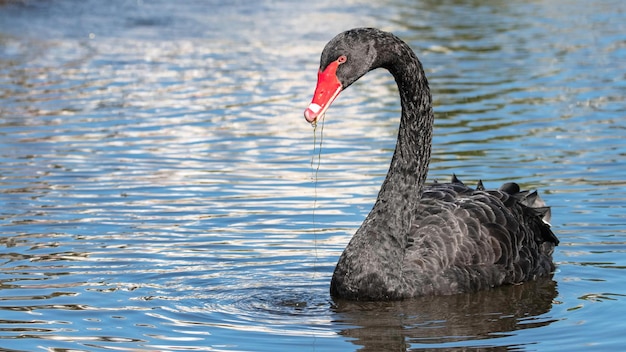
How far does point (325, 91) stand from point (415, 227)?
1.34m

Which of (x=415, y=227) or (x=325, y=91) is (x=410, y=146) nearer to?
(x=415, y=227)

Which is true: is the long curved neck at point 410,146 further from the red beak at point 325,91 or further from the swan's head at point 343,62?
the red beak at point 325,91

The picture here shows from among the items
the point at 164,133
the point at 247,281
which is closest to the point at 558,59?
the point at 164,133

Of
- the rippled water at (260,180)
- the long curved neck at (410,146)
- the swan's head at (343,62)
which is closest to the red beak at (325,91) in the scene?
the swan's head at (343,62)

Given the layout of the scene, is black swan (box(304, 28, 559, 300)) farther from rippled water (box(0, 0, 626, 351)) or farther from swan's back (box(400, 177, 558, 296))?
rippled water (box(0, 0, 626, 351))

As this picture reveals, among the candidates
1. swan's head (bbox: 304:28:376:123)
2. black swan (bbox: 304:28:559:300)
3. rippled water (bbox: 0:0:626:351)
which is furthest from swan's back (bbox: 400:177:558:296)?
swan's head (bbox: 304:28:376:123)

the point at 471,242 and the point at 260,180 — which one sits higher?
the point at 260,180

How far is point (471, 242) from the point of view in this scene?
7488 millimetres

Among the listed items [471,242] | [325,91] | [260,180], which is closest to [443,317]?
[471,242]

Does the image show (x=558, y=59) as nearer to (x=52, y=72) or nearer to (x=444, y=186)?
(x=52, y=72)

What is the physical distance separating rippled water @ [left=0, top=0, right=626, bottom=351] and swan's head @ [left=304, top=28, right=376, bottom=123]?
127 cm

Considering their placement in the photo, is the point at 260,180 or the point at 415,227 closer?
the point at 415,227

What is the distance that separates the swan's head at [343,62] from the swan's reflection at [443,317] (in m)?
1.24

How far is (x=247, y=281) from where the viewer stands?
7621 millimetres
